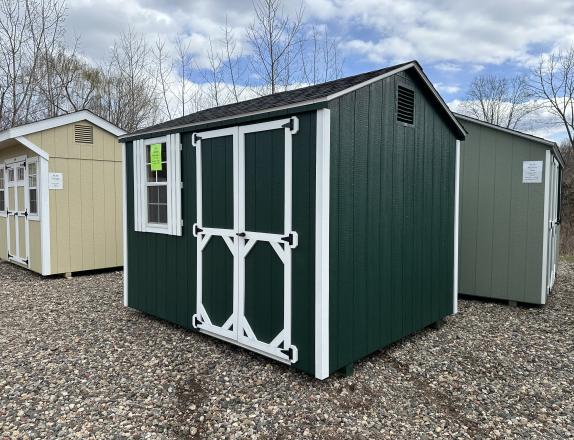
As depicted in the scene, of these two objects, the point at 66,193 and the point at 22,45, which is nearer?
the point at 66,193

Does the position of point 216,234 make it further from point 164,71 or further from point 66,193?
point 164,71

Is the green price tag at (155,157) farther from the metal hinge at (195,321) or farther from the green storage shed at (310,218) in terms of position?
the metal hinge at (195,321)

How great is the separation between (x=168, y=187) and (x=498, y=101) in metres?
18.8

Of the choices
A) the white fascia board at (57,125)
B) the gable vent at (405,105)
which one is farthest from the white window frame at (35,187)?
the gable vent at (405,105)

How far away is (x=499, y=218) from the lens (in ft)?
18.1

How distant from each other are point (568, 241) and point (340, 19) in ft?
27.6

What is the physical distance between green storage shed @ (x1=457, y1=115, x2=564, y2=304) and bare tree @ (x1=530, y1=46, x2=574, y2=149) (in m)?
13.1

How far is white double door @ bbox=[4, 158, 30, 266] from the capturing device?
7.42 m

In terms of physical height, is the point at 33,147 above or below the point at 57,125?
below

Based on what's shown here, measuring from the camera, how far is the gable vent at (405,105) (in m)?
3.67

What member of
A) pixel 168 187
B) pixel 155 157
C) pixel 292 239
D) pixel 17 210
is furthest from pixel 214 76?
pixel 292 239

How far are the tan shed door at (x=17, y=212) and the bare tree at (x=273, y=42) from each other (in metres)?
6.44

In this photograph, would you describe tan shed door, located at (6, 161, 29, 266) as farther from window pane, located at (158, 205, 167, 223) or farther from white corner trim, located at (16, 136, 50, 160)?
window pane, located at (158, 205, 167, 223)

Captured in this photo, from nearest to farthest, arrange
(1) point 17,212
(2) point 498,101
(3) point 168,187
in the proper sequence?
(3) point 168,187 < (1) point 17,212 < (2) point 498,101
